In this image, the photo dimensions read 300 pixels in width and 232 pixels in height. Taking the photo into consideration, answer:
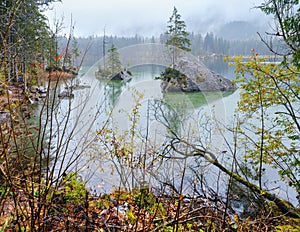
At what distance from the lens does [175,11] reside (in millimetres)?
10719

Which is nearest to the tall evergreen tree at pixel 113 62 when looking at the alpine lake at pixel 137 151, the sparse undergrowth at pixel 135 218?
the alpine lake at pixel 137 151

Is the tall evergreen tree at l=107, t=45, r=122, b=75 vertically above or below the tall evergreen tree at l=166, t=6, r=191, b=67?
below

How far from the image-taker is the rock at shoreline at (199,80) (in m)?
Answer: 11.4

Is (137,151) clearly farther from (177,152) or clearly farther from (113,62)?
(113,62)

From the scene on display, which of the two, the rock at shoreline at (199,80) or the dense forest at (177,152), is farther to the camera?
the rock at shoreline at (199,80)

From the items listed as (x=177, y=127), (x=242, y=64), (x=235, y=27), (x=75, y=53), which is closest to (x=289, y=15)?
(x=242, y=64)

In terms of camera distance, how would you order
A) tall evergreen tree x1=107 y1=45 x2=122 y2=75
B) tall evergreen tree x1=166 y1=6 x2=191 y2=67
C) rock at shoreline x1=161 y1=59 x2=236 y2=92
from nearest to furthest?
1. tall evergreen tree x1=107 y1=45 x2=122 y2=75
2. tall evergreen tree x1=166 y1=6 x2=191 y2=67
3. rock at shoreline x1=161 y1=59 x2=236 y2=92

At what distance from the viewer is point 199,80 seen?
39.5 ft

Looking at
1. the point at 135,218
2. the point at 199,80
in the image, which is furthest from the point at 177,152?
the point at 199,80

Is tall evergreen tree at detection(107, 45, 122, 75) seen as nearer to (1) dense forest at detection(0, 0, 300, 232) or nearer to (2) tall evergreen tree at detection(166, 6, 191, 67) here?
(2) tall evergreen tree at detection(166, 6, 191, 67)

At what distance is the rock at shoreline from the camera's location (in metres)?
11.4

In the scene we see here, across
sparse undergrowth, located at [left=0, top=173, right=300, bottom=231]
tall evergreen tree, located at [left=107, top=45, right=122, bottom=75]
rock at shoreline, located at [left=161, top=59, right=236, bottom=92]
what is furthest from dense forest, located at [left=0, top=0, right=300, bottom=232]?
rock at shoreline, located at [left=161, top=59, right=236, bottom=92]

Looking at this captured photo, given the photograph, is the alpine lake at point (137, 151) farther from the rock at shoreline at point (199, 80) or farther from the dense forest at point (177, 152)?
the rock at shoreline at point (199, 80)

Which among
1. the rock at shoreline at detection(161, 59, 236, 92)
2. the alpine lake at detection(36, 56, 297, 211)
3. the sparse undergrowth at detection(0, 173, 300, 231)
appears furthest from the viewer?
the rock at shoreline at detection(161, 59, 236, 92)
